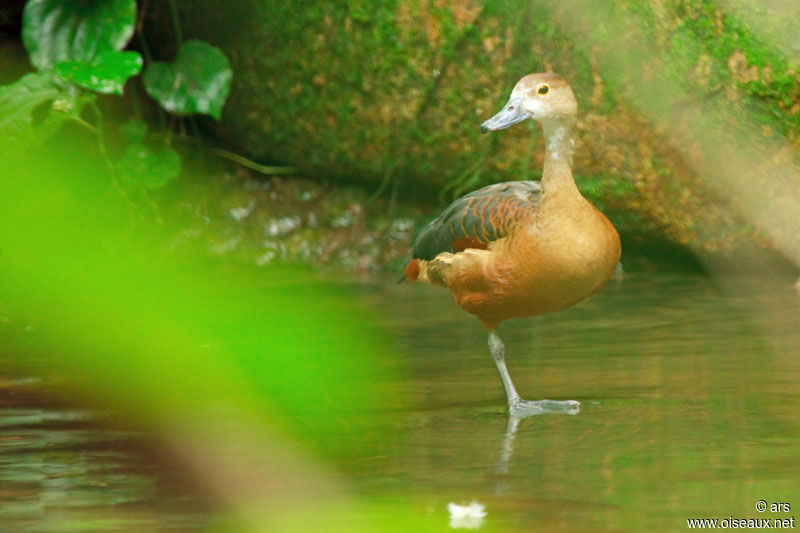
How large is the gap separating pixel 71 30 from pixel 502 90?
2611 mm

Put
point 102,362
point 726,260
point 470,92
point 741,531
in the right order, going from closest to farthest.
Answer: point 741,531
point 102,362
point 726,260
point 470,92

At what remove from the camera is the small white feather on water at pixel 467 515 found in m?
3.29

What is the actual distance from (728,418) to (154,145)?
5186 mm

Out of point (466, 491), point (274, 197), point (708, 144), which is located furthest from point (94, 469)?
point (274, 197)

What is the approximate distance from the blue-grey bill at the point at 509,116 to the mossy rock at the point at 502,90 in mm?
2009

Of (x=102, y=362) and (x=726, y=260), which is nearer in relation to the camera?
(x=102, y=362)

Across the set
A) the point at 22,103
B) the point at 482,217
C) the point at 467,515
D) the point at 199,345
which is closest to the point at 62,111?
the point at 22,103

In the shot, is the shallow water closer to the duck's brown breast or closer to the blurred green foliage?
the duck's brown breast

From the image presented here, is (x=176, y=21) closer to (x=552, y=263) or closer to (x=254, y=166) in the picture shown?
(x=254, y=166)

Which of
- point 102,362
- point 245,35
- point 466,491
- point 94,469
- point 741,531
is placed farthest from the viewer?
point 245,35

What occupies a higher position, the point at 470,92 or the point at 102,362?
the point at 470,92

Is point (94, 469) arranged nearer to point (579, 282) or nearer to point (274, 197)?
point (579, 282)

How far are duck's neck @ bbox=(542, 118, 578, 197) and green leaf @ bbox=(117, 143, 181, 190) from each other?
3692 millimetres

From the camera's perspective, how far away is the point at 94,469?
395 centimetres
